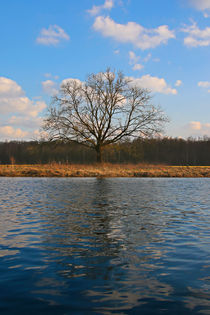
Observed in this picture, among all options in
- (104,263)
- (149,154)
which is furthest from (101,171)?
(149,154)

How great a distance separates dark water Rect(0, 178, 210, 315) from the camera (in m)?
3.84

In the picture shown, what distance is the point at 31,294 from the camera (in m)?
4.08

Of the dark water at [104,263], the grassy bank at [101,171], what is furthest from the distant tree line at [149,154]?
the dark water at [104,263]

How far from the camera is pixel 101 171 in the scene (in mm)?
32938

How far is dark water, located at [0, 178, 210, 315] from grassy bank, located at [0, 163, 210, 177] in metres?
22.1

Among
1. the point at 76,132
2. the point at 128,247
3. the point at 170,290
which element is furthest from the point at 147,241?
the point at 76,132

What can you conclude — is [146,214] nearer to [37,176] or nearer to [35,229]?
[35,229]

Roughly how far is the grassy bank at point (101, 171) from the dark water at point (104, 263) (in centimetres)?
2208

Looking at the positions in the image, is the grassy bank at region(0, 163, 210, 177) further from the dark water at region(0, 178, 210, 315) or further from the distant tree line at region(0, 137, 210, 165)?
the distant tree line at region(0, 137, 210, 165)

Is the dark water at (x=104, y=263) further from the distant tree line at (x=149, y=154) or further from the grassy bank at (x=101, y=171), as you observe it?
the distant tree line at (x=149, y=154)

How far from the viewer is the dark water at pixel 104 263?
384 centimetres

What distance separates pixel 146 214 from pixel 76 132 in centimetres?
2906

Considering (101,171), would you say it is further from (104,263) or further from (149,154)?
(149,154)

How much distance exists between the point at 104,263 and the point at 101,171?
27.6 meters
